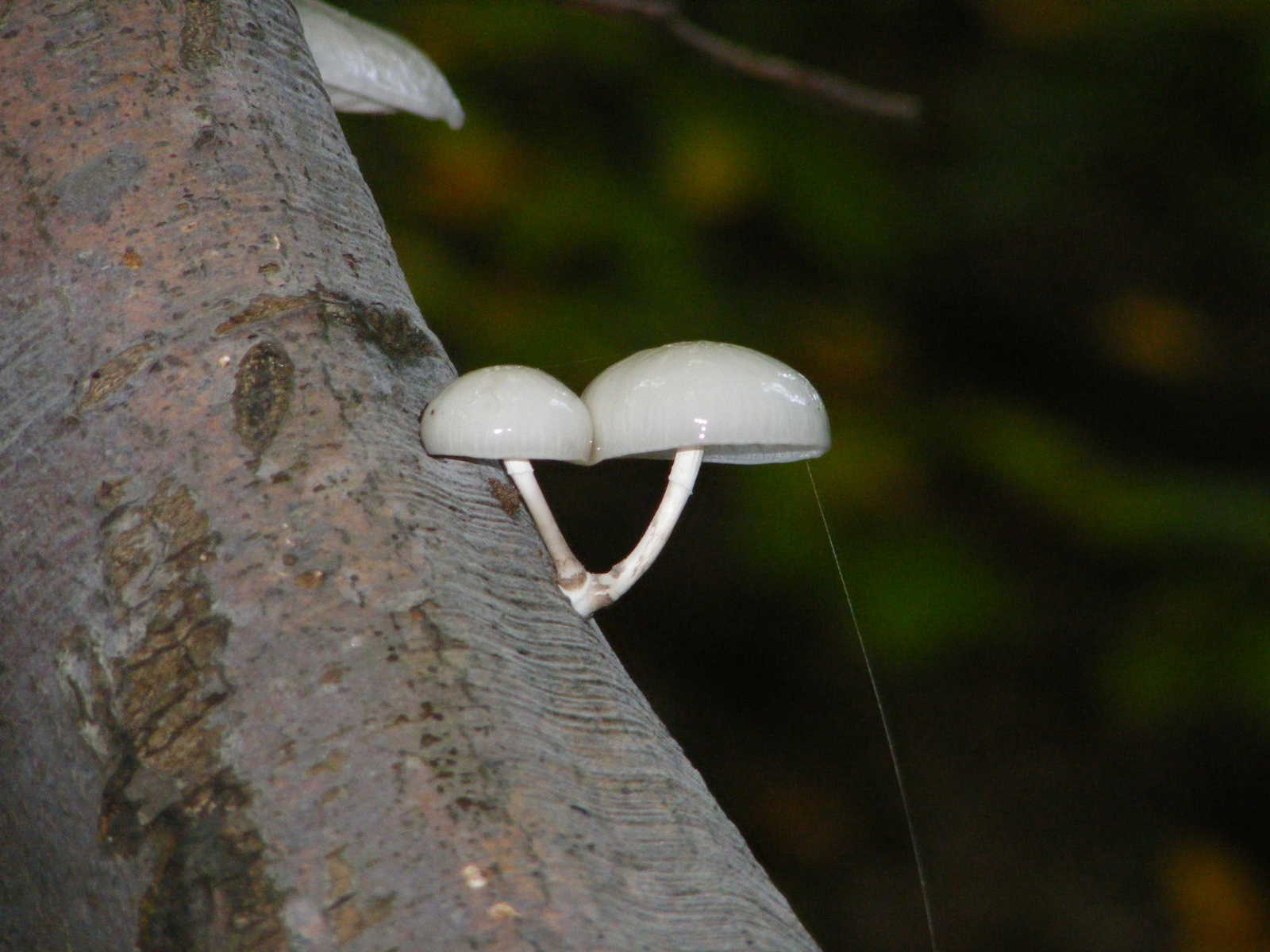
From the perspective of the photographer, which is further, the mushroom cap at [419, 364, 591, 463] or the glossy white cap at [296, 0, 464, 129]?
the glossy white cap at [296, 0, 464, 129]

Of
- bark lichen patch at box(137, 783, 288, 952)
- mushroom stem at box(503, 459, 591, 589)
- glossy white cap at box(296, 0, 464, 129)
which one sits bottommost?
mushroom stem at box(503, 459, 591, 589)

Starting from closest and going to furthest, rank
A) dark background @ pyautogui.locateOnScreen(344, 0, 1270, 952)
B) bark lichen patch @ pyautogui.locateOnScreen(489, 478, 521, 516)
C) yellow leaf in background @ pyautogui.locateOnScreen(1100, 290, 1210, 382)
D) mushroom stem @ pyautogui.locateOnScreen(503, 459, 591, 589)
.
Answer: bark lichen patch @ pyautogui.locateOnScreen(489, 478, 521, 516) → mushroom stem @ pyautogui.locateOnScreen(503, 459, 591, 589) → dark background @ pyautogui.locateOnScreen(344, 0, 1270, 952) → yellow leaf in background @ pyautogui.locateOnScreen(1100, 290, 1210, 382)

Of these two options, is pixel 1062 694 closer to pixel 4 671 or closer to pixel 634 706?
pixel 634 706

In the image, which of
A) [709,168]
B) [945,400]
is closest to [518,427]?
[709,168]

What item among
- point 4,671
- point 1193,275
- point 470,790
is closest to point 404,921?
point 470,790

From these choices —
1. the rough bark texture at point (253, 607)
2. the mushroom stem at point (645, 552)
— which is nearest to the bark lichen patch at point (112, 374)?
the rough bark texture at point (253, 607)

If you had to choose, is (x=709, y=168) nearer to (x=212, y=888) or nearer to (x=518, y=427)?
(x=518, y=427)

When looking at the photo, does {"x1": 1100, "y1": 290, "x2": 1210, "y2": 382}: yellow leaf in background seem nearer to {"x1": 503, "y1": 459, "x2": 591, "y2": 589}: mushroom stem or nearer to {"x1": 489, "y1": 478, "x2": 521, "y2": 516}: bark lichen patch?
{"x1": 503, "y1": 459, "x2": 591, "y2": 589}: mushroom stem

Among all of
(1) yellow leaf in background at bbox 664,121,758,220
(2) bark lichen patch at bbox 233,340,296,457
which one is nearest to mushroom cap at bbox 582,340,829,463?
(2) bark lichen patch at bbox 233,340,296,457

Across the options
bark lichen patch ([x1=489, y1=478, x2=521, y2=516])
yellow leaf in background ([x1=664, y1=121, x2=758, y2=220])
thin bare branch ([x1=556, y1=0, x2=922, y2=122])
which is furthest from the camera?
yellow leaf in background ([x1=664, y1=121, x2=758, y2=220])
